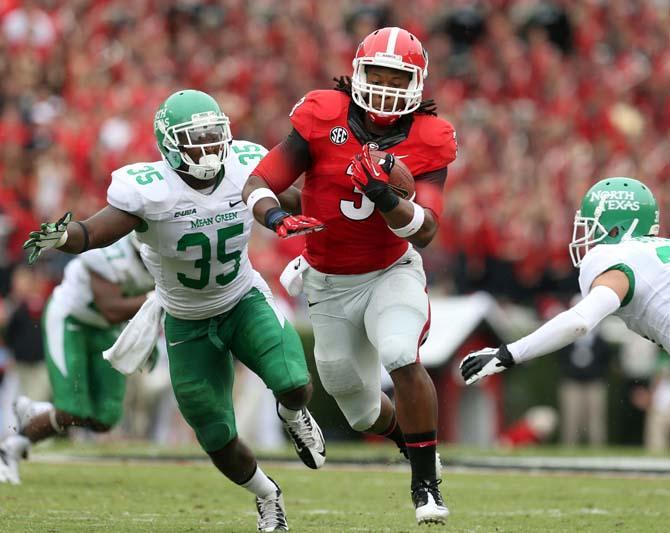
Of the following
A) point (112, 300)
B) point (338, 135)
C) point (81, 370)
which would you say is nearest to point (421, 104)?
point (338, 135)

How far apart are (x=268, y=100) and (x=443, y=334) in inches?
133

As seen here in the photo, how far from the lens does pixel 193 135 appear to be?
5.62 m

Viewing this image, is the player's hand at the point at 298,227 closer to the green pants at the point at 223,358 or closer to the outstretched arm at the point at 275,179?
the outstretched arm at the point at 275,179

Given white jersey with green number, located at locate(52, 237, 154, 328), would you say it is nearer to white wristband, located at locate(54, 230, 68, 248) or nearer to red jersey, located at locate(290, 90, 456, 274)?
red jersey, located at locate(290, 90, 456, 274)

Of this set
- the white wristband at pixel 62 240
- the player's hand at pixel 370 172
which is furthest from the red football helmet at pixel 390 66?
the white wristband at pixel 62 240

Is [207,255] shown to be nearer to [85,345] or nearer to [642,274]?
[642,274]

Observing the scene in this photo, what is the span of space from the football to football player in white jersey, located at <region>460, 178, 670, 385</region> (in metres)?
0.70

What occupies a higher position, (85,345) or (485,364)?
(485,364)

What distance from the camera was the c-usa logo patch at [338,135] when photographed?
5715 millimetres

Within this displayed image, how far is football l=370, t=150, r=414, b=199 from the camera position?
532 centimetres

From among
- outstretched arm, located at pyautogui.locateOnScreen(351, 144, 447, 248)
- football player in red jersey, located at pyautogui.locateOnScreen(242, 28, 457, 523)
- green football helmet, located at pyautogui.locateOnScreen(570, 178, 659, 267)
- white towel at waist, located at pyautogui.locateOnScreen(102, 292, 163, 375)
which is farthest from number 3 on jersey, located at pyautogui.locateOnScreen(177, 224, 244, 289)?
green football helmet, located at pyautogui.locateOnScreen(570, 178, 659, 267)

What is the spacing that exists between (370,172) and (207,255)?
897 mm

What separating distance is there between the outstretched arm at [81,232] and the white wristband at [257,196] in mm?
488

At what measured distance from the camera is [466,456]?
10.2 m
